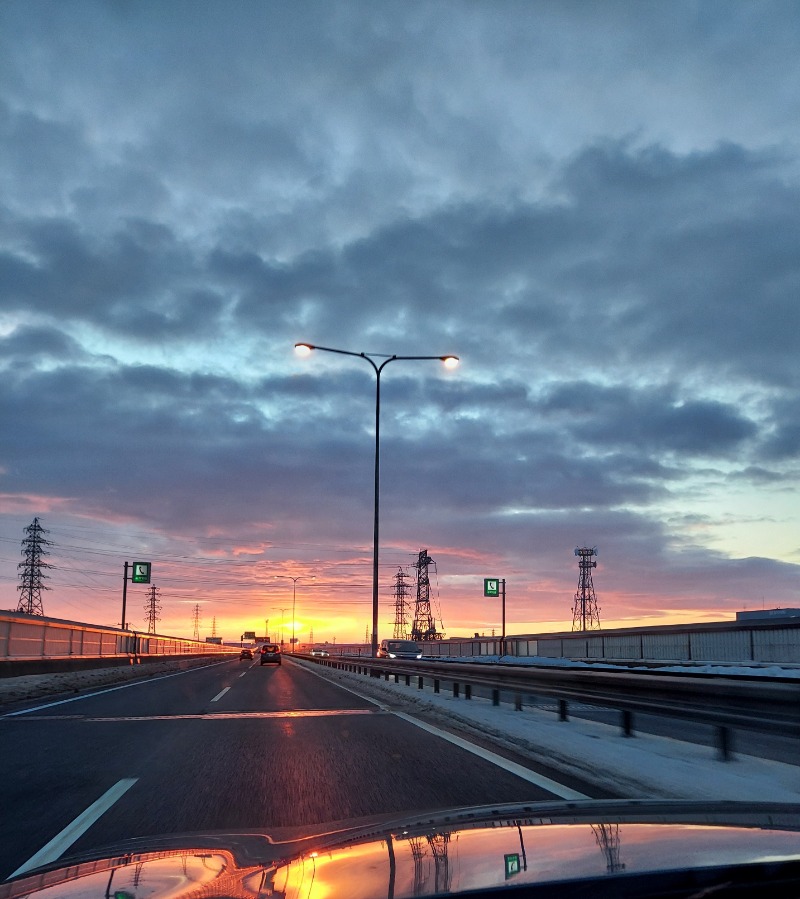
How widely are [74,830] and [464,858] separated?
3.86 meters

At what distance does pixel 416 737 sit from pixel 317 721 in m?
3.35

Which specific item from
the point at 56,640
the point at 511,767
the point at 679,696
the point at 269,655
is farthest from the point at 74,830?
the point at 269,655

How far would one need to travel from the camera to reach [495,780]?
7.66 metres

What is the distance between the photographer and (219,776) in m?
8.30

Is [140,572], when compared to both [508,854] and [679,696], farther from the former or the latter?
[508,854]

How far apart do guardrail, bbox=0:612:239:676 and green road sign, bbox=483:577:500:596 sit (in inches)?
1137

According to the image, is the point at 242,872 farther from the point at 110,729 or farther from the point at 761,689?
the point at 110,729

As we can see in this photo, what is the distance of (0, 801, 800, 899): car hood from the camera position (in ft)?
9.27

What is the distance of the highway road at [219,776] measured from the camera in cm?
616

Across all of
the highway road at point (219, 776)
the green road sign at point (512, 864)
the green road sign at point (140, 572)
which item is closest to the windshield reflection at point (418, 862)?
the green road sign at point (512, 864)

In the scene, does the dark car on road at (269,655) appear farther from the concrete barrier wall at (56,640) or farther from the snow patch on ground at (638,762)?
the snow patch on ground at (638,762)

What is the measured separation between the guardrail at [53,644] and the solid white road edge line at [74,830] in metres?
16.4

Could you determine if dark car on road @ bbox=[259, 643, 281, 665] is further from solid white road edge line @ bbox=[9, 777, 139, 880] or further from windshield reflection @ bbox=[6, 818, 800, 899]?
windshield reflection @ bbox=[6, 818, 800, 899]

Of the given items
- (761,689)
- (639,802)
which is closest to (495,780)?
(761,689)
